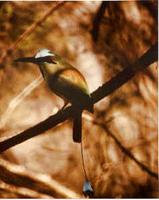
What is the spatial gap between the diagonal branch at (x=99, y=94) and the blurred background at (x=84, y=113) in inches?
0.8

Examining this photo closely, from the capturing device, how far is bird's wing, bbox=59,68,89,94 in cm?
206

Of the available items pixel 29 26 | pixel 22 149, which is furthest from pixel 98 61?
pixel 22 149

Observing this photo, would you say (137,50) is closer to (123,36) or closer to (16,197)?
(123,36)

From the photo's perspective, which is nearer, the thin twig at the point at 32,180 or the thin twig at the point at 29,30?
the thin twig at the point at 32,180

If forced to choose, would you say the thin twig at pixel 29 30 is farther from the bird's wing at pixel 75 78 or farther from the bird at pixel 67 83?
the bird's wing at pixel 75 78

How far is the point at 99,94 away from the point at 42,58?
0.30 m

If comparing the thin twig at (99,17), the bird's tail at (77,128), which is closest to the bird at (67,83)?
the bird's tail at (77,128)

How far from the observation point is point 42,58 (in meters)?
2.08

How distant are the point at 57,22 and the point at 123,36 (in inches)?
12.3

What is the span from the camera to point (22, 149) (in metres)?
2.00

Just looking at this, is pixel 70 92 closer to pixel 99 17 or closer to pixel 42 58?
pixel 42 58

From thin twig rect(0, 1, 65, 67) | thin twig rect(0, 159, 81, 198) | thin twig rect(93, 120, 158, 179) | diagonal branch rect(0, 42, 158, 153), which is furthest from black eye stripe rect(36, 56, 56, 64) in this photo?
thin twig rect(0, 159, 81, 198)

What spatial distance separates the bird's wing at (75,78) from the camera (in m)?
2.06

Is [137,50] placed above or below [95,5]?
below
